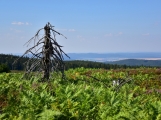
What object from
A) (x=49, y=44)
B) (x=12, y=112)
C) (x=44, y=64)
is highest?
(x=49, y=44)

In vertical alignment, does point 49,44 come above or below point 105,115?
above

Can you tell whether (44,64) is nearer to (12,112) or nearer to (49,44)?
(49,44)

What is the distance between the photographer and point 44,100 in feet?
20.4

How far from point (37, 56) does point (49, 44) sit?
760 millimetres

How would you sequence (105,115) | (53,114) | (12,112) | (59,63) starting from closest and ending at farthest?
(53,114), (105,115), (12,112), (59,63)

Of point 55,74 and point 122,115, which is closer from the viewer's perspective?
point 122,115

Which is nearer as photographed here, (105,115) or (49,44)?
(105,115)

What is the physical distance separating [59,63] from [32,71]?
1.44 m

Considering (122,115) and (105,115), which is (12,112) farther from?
(122,115)

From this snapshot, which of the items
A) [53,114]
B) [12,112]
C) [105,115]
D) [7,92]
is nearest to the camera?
[53,114]

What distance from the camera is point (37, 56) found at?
1321cm

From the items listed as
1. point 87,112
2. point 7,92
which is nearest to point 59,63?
point 7,92

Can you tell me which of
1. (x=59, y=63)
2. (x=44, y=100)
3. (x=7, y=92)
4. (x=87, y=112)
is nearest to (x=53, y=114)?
(x=87, y=112)

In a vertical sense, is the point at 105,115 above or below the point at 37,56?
below
